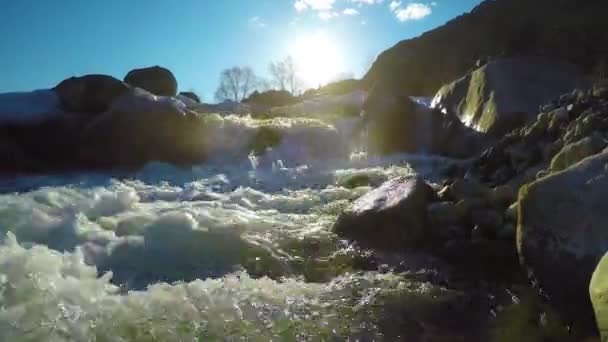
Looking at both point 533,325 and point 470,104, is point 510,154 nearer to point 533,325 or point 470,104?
point 533,325

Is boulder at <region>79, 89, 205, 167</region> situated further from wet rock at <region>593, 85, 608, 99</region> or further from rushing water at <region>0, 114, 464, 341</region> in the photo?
wet rock at <region>593, 85, 608, 99</region>

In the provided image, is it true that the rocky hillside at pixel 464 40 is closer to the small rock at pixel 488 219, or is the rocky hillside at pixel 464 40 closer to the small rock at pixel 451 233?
the small rock at pixel 488 219

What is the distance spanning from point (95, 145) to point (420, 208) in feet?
35.1

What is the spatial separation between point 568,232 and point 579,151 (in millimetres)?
1686

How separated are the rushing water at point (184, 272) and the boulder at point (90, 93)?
28.3 feet

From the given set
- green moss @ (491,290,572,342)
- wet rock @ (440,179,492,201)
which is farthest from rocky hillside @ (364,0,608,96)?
green moss @ (491,290,572,342)

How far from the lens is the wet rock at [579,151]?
4.97 m

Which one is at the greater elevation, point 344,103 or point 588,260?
point 344,103

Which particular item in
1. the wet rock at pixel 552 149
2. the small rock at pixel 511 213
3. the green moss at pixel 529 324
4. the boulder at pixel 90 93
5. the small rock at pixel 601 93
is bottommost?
the green moss at pixel 529 324

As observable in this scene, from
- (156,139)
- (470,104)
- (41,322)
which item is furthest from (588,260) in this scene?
(156,139)

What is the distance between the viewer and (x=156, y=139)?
13695mm

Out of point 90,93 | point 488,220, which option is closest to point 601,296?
point 488,220

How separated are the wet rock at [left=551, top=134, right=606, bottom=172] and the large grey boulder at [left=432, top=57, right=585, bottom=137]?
577 cm

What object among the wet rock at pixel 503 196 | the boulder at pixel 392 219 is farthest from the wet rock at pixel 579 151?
the boulder at pixel 392 219
